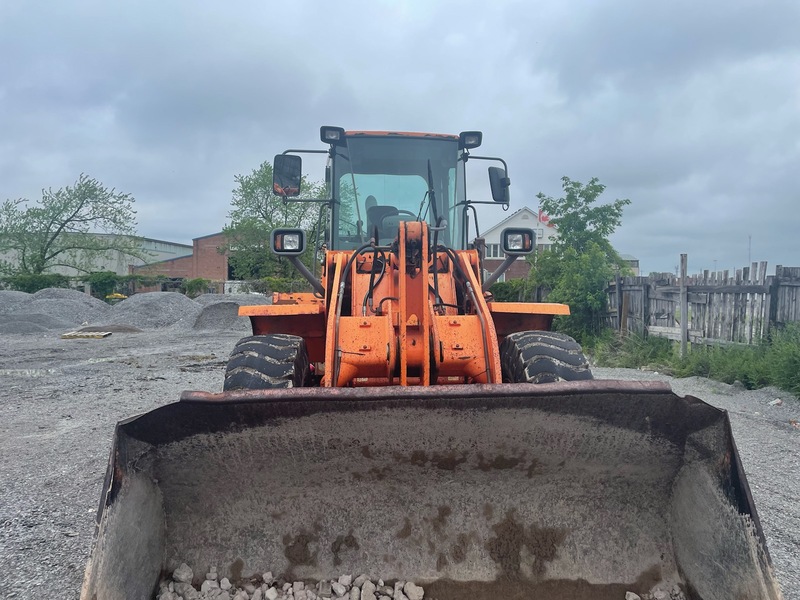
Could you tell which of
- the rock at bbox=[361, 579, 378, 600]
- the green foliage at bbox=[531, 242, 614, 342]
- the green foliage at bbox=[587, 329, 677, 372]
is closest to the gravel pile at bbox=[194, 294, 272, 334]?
the green foliage at bbox=[531, 242, 614, 342]

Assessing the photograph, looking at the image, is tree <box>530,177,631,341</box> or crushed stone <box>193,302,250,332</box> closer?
tree <box>530,177,631,341</box>

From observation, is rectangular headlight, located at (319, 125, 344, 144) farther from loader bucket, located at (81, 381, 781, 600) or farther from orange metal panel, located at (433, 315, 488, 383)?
loader bucket, located at (81, 381, 781, 600)

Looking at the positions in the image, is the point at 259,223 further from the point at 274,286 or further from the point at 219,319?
the point at 219,319

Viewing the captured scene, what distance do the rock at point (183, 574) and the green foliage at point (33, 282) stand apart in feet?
118

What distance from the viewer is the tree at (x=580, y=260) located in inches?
582

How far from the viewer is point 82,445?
577 centimetres

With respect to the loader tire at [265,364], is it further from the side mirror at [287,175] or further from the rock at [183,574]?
the side mirror at [287,175]

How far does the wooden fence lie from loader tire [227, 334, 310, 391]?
7875 mm

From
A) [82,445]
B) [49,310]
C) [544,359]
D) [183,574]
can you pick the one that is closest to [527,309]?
[544,359]

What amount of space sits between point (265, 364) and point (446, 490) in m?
1.37

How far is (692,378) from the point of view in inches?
383

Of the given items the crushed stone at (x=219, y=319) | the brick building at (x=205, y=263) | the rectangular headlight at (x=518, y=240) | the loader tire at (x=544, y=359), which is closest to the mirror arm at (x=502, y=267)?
the rectangular headlight at (x=518, y=240)

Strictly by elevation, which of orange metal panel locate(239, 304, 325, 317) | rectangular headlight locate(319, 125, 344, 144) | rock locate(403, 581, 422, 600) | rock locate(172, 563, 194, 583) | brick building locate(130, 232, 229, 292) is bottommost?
rock locate(403, 581, 422, 600)

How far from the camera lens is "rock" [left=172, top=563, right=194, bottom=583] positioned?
8.89ft
